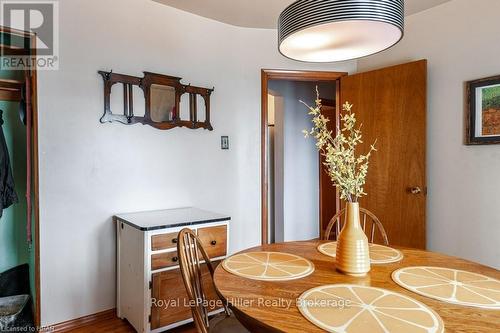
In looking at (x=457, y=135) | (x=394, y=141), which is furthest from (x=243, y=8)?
(x=457, y=135)

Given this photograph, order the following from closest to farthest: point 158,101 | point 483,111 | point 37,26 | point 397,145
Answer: point 37,26, point 483,111, point 158,101, point 397,145

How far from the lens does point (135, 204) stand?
7.84 feet

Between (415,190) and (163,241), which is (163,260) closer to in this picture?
(163,241)

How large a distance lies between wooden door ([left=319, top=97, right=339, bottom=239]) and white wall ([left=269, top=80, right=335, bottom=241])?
0.08 metres

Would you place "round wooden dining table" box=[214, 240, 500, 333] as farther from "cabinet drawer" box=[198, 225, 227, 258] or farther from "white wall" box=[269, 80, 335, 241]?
"white wall" box=[269, 80, 335, 241]

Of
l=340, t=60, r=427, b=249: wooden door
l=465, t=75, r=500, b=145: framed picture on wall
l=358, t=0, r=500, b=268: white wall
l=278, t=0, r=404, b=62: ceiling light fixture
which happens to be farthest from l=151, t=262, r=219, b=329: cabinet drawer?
l=465, t=75, r=500, b=145: framed picture on wall

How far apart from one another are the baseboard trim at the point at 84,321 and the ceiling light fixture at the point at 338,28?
83.5 inches

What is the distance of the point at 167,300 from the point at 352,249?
1.28 meters

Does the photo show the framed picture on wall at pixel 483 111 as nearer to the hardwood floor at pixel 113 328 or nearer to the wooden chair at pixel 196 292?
the wooden chair at pixel 196 292

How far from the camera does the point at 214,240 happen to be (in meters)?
2.13

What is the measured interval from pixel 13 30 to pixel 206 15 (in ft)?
4.63

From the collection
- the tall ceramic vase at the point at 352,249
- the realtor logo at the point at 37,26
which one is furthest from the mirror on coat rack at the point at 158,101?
the tall ceramic vase at the point at 352,249

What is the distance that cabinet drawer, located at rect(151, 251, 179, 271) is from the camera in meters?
1.90

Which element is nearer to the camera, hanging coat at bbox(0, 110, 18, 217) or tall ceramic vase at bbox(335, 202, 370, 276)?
tall ceramic vase at bbox(335, 202, 370, 276)
